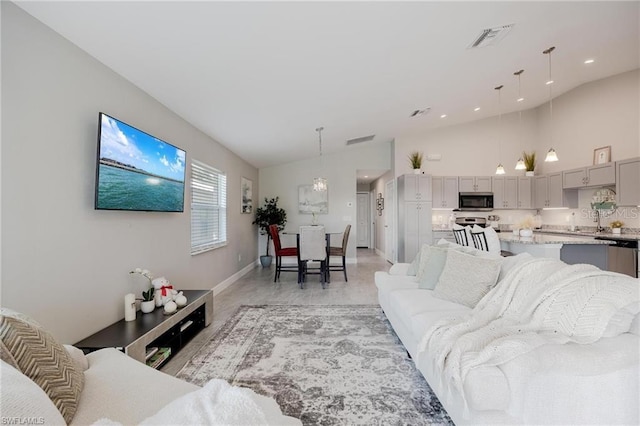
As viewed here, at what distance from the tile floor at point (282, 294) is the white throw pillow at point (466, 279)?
1596mm

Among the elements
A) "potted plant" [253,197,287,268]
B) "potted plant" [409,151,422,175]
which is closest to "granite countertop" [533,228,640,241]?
"potted plant" [409,151,422,175]

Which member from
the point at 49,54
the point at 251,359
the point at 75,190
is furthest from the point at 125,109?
the point at 251,359

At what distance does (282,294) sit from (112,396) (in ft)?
10.4

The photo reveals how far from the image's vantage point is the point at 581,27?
10.0 feet

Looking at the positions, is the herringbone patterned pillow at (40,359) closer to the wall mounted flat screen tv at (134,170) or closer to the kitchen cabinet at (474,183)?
the wall mounted flat screen tv at (134,170)

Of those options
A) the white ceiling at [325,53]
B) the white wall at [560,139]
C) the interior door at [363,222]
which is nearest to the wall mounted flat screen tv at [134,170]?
the white ceiling at [325,53]

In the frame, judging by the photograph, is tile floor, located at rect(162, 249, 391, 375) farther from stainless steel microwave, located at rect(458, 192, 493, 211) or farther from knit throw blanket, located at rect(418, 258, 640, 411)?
stainless steel microwave, located at rect(458, 192, 493, 211)

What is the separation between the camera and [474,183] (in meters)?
6.12

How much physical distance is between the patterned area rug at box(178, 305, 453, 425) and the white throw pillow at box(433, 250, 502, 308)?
2.10ft

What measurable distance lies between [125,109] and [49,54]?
0.66 m

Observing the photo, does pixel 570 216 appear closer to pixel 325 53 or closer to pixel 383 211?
pixel 383 211

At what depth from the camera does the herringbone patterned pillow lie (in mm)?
973

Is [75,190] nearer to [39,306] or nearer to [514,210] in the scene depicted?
[39,306]

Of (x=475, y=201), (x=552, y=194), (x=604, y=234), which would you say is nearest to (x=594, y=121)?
(x=552, y=194)
